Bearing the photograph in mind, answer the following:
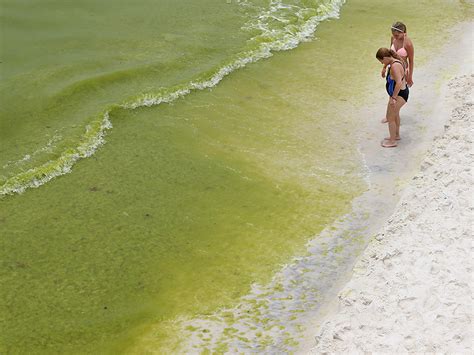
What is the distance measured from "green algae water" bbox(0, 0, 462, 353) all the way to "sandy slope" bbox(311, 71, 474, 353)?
1.15 meters

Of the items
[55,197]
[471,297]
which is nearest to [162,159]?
[55,197]

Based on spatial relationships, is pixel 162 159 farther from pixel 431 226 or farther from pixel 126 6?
pixel 126 6

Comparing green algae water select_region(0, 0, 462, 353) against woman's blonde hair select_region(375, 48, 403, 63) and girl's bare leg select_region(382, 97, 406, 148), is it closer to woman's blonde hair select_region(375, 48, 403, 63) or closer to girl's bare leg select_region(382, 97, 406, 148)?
girl's bare leg select_region(382, 97, 406, 148)

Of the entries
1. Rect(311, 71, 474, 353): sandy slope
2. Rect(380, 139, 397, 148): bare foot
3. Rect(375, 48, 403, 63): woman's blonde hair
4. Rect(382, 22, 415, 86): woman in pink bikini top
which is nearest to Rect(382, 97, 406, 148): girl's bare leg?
Rect(380, 139, 397, 148): bare foot

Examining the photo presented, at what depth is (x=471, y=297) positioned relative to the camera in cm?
617

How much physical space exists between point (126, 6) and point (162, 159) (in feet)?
23.1

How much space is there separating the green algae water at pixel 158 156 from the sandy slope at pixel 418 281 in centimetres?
115

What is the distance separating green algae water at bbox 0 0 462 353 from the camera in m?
7.30

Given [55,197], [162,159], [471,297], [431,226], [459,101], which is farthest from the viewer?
[459,101]

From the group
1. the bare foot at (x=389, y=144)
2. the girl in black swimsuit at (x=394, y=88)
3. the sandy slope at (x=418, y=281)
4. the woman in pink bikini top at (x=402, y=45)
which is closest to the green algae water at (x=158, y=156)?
the bare foot at (x=389, y=144)

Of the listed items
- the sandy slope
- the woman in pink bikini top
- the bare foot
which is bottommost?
the bare foot

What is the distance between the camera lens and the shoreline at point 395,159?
20.9ft

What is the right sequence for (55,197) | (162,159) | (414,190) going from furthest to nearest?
(162,159) → (55,197) → (414,190)

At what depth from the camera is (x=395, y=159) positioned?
32.8ft
